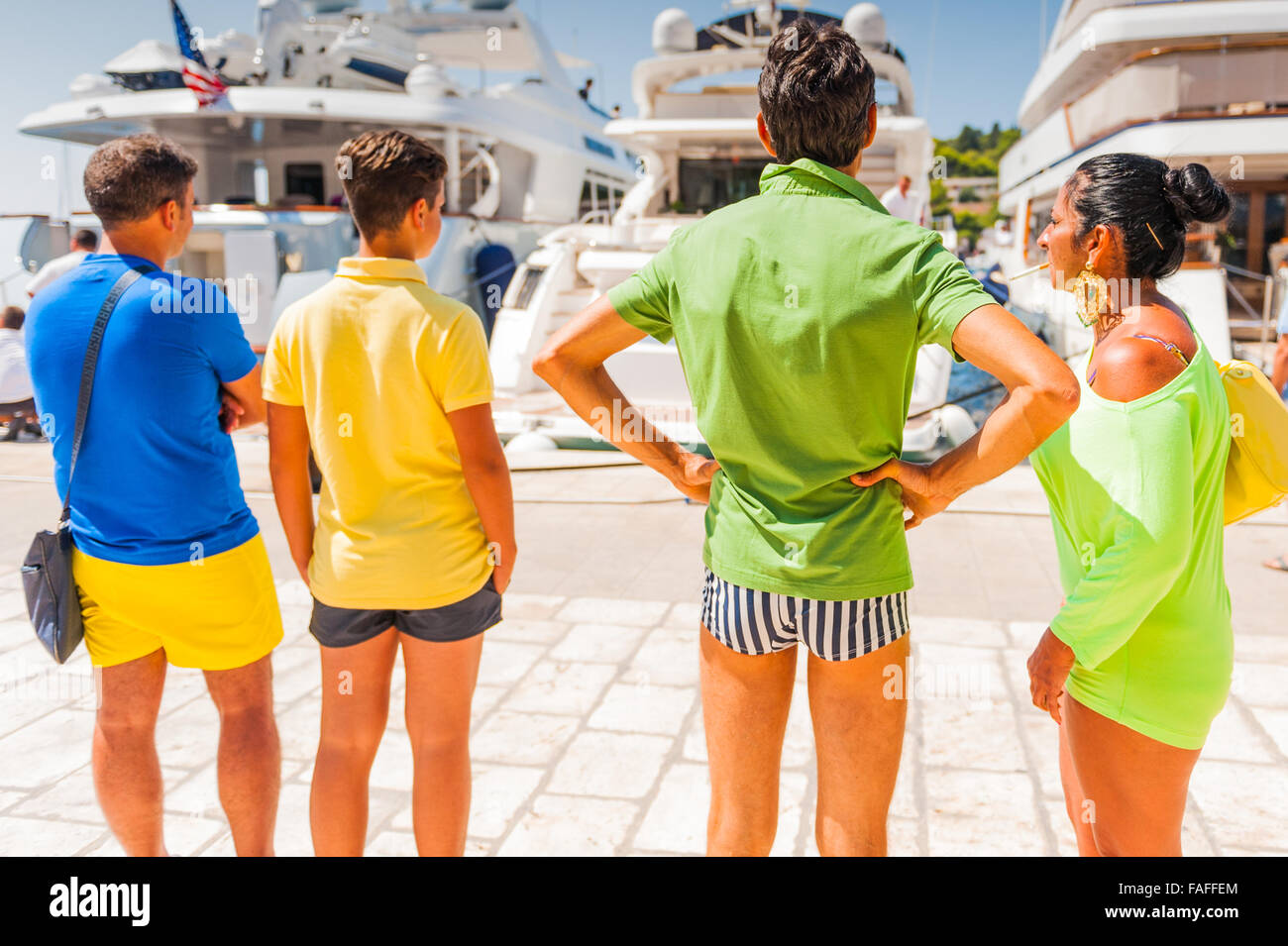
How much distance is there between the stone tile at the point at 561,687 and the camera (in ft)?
13.4

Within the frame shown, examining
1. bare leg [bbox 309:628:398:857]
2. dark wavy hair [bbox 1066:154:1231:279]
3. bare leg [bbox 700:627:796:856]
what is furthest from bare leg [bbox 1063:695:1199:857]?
bare leg [bbox 309:628:398:857]

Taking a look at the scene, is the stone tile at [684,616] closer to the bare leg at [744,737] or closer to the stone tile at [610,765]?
the stone tile at [610,765]

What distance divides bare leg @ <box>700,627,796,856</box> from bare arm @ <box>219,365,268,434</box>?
129 centimetres

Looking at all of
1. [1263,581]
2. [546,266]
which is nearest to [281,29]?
[546,266]

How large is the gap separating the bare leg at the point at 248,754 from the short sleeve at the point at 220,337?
753mm

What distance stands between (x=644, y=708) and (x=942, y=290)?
2.69m

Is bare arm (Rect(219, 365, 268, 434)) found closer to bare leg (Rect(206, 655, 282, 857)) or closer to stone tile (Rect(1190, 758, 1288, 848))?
bare leg (Rect(206, 655, 282, 857))

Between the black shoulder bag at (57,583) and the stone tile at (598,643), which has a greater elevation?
→ the black shoulder bag at (57,583)

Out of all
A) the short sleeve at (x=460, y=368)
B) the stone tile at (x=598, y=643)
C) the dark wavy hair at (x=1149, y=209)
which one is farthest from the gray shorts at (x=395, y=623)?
the stone tile at (x=598, y=643)

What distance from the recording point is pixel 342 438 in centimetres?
232

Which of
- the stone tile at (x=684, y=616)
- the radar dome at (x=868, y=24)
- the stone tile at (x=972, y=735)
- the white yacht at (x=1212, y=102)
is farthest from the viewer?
the white yacht at (x=1212, y=102)

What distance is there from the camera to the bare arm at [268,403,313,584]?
8.02 feet

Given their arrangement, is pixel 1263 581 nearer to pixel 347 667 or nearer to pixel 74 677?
pixel 347 667
